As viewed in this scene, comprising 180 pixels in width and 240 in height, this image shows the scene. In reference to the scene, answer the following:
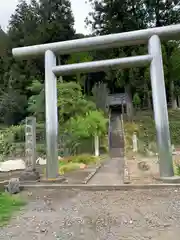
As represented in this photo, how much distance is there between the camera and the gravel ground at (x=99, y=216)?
3.94 metres

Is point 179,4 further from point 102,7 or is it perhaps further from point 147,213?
point 147,213

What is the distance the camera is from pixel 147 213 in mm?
4832

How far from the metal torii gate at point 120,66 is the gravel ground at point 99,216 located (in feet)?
4.25

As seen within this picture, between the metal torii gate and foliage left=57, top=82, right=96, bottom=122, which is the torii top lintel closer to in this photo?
the metal torii gate

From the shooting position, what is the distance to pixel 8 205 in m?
5.61

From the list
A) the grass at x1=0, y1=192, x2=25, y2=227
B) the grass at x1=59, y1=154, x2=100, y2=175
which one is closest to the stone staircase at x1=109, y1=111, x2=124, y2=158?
the grass at x1=59, y1=154, x2=100, y2=175

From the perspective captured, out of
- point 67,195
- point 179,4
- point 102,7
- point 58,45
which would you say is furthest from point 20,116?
point 67,195

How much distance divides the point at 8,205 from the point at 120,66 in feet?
15.0

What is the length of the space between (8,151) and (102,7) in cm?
1539

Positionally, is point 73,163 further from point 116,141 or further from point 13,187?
point 116,141

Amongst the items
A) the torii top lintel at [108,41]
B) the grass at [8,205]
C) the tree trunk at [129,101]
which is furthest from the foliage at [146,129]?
the grass at [8,205]

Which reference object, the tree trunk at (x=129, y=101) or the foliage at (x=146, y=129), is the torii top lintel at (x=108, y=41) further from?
the tree trunk at (x=129, y=101)


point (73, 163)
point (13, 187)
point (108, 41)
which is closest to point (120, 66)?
point (108, 41)

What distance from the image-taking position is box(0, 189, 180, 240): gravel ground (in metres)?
3.94
